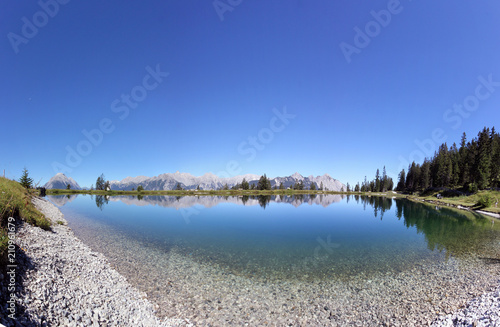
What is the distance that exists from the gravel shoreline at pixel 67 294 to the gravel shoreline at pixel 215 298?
0.11 feet

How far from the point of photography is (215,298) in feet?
38.3

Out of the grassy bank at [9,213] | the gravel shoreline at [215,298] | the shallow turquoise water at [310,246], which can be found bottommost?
the shallow turquoise water at [310,246]

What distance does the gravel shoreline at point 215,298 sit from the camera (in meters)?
8.13

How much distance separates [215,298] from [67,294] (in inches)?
267

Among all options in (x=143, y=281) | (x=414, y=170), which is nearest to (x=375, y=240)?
(x=143, y=281)

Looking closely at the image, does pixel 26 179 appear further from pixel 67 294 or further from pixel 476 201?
pixel 476 201

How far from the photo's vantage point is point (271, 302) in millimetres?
11461

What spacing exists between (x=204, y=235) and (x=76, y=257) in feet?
50.3

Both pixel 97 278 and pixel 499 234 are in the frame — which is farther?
Answer: pixel 499 234

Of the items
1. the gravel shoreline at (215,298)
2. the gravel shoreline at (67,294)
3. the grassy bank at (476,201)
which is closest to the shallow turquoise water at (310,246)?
the gravel shoreline at (215,298)

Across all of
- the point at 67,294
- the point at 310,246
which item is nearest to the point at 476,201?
the point at 310,246

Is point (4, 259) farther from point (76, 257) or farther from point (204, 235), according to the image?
point (204, 235)

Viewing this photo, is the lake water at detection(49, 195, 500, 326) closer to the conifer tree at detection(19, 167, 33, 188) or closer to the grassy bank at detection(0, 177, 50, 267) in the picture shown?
the grassy bank at detection(0, 177, 50, 267)

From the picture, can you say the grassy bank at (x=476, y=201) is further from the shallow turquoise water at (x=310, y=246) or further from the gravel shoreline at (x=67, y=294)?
the gravel shoreline at (x=67, y=294)
